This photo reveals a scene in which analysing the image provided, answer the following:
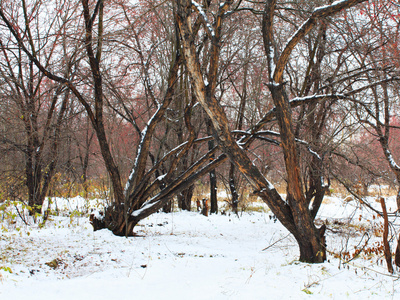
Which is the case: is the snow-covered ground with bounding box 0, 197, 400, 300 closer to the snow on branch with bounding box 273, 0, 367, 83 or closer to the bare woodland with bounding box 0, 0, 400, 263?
the bare woodland with bounding box 0, 0, 400, 263

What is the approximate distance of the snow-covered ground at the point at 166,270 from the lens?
3.03 meters

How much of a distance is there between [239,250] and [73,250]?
2.62 m

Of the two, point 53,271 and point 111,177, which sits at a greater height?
point 111,177

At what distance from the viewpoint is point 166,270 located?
3.78m

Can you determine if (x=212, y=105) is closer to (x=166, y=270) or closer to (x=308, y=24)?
(x=308, y=24)

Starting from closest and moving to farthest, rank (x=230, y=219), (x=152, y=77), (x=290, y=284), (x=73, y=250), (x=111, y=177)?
(x=290, y=284) < (x=73, y=250) < (x=111, y=177) < (x=230, y=219) < (x=152, y=77)

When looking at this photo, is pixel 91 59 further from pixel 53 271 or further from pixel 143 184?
pixel 53 271

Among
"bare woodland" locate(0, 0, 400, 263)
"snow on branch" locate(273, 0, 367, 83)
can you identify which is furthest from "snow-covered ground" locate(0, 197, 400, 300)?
"snow on branch" locate(273, 0, 367, 83)

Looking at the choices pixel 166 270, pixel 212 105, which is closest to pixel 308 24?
pixel 212 105

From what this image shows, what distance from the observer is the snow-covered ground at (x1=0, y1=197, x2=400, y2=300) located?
303 centimetres

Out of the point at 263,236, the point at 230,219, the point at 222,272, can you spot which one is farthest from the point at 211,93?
the point at 230,219

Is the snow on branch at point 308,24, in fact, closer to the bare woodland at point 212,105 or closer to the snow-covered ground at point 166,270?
the bare woodland at point 212,105

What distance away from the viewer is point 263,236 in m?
6.67

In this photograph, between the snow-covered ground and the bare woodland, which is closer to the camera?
the snow-covered ground
